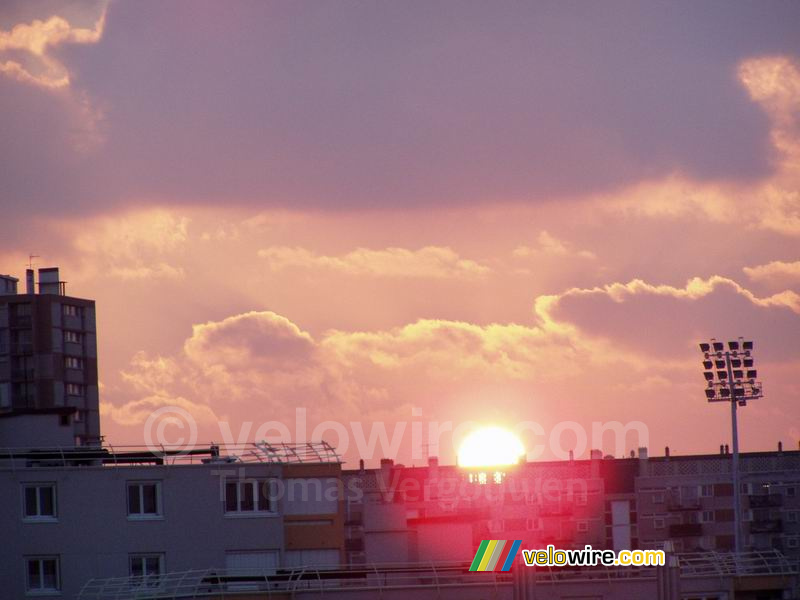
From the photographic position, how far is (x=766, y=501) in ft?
495

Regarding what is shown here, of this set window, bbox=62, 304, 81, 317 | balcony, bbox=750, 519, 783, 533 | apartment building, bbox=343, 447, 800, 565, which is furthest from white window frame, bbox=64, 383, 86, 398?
balcony, bbox=750, 519, 783, 533

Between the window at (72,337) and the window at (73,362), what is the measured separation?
A: 5.70ft

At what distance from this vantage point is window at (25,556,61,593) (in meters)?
65.7

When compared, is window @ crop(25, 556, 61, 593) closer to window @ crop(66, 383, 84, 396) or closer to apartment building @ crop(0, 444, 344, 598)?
apartment building @ crop(0, 444, 344, 598)

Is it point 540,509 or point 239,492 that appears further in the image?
point 540,509

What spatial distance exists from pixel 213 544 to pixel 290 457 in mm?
4970

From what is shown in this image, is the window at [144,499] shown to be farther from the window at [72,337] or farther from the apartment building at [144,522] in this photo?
the window at [72,337]

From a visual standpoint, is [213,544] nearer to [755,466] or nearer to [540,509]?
[540,509]

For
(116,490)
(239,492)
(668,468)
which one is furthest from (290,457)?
(668,468)

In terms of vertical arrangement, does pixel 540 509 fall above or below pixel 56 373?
below

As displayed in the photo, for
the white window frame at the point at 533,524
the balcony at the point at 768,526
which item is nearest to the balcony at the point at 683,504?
the balcony at the point at 768,526

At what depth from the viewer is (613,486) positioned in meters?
152

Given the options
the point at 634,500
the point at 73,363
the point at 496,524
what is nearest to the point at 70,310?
the point at 73,363

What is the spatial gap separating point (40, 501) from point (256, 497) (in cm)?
910
